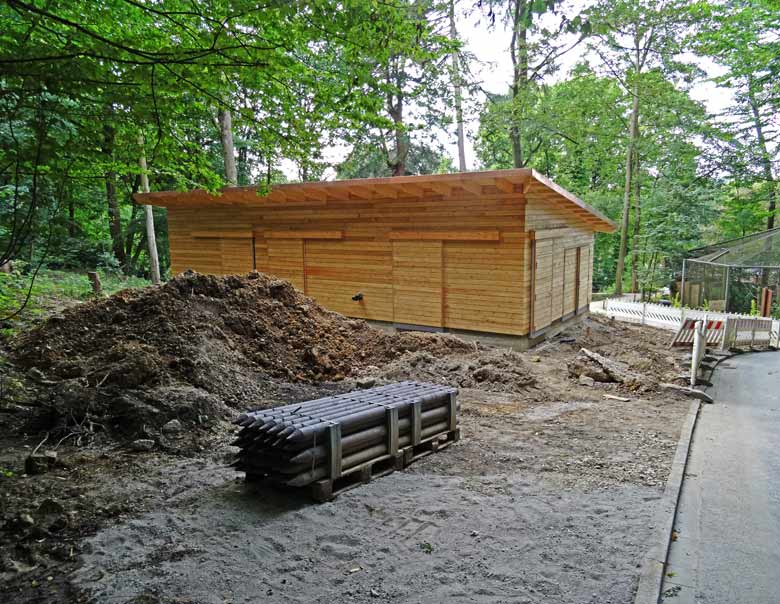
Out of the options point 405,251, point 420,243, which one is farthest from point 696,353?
point 405,251

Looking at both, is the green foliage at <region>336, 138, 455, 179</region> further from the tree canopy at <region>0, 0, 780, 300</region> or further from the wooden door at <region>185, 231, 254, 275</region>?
the wooden door at <region>185, 231, 254, 275</region>

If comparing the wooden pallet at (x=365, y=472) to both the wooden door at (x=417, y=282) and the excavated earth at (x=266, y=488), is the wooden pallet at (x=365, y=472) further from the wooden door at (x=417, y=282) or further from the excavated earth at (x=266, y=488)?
the wooden door at (x=417, y=282)

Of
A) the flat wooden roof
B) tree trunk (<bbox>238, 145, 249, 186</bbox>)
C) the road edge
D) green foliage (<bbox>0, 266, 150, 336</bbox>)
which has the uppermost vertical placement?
tree trunk (<bbox>238, 145, 249, 186</bbox>)

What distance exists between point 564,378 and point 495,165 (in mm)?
28627

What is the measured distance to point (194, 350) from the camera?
26.6 ft

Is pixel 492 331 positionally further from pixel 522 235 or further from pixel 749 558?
pixel 749 558

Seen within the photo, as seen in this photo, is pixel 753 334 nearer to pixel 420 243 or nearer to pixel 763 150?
pixel 420 243

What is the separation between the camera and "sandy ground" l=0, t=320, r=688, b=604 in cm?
362

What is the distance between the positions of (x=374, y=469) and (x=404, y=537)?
1374 mm

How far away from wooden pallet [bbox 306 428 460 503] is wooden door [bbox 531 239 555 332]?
7.54 meters

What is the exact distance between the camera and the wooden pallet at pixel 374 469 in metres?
4.90

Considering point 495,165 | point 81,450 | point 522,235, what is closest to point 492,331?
point 522,235

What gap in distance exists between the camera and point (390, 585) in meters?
3.72

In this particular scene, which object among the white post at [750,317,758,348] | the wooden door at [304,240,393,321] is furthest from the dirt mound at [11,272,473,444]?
the white post at [750,317,758,348]
